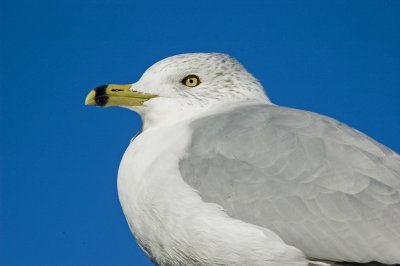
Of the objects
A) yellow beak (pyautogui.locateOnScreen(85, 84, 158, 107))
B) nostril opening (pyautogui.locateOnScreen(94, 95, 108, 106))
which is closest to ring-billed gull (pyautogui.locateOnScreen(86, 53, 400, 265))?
yellow beak (pyautogui.locateOnScreen(85, 84, 158, 107))

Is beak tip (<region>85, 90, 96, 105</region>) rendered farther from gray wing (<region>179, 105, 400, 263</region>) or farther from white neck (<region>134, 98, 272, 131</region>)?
gray wing (<region>179, 105, 400, 263</region>)

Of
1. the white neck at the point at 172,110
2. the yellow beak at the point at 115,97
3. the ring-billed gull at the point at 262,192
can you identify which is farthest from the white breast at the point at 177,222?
the yellow beak at the point at 115,97

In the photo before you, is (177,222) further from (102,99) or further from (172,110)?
(102,99)

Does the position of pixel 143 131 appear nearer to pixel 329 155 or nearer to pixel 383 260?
pixel 329 155

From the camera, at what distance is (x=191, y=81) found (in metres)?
5.90

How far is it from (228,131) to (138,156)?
64cm

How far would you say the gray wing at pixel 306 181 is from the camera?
15.4 ft

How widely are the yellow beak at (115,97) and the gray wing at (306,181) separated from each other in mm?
762

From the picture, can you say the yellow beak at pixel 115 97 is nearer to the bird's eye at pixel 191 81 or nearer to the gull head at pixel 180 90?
the gull head at pixel 180 90

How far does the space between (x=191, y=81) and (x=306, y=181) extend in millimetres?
1411

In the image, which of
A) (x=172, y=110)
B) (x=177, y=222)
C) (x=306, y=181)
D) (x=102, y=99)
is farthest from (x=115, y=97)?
(x=306, y=181)

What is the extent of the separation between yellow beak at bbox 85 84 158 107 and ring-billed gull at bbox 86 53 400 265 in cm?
44

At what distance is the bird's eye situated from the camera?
588cm

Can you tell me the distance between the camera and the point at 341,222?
4715mm
